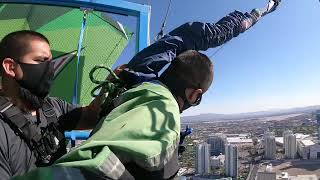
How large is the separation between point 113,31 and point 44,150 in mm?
2355

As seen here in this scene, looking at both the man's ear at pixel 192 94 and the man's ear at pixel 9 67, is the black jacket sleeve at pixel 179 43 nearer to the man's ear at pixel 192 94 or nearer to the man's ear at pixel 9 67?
the man's ear at pixel 192 94

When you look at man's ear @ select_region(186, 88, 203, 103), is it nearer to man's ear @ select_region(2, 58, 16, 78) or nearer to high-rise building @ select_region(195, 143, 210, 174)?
man's ear @ select_region(2, 58, 16, 78)

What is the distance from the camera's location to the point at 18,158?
1.14 m

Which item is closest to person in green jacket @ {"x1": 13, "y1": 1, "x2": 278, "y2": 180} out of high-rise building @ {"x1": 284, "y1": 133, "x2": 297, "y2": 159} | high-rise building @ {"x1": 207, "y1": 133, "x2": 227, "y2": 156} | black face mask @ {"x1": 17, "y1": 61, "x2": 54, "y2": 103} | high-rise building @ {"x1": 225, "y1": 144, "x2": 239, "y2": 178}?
black face mask @ {"x1": 17, "y1": 61, "x2": 54, "y2": 103}

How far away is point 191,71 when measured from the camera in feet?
3.60

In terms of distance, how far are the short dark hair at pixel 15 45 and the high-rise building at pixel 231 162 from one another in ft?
88.1

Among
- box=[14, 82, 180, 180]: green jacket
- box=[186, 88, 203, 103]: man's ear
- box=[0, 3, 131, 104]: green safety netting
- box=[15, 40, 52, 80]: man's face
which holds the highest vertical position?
box=[0, 3, 131, 104]: green safety netting

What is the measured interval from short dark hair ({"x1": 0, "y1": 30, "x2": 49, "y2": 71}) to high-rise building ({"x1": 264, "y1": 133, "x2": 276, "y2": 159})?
115ft

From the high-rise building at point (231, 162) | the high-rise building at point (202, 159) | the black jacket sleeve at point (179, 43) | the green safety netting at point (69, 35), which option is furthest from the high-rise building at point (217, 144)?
the black jacket sleeve at point (179, 43)

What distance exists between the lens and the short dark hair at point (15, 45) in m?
1.33

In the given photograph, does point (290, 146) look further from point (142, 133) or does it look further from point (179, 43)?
point (142, 133)

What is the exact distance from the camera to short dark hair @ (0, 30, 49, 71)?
1.33m

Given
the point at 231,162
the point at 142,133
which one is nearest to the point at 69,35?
the point at 142,133

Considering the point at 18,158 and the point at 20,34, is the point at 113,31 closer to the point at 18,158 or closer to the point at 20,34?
the point at 20,34
